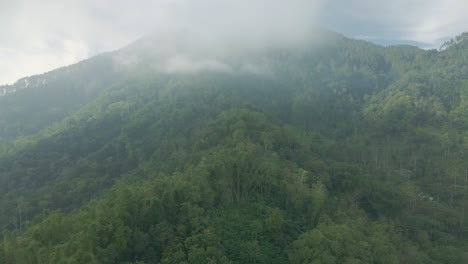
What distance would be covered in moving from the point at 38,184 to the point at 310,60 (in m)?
116

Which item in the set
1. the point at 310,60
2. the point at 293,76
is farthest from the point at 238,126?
the point at 310,60

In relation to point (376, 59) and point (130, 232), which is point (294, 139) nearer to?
point (130, 232)

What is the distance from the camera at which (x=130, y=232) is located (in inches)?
881

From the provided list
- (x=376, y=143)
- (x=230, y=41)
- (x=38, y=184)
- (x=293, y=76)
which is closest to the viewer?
(x=38, y=184)

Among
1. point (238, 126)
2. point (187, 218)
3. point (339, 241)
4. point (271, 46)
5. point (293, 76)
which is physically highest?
point (271, 46)

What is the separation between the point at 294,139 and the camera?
5419 centimetres

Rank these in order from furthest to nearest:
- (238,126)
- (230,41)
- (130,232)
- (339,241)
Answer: (230,41)
(238,126)
(339,241)
(130,232)

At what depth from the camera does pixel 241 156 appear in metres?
34.6

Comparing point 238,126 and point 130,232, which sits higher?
point 238,126

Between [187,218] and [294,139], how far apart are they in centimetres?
3240

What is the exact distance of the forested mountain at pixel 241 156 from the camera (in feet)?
79.4

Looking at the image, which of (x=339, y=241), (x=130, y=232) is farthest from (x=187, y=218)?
(x=339, y=241)

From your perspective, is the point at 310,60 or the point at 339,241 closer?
the point at 339,241

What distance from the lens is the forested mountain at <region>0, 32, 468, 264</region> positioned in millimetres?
24203
